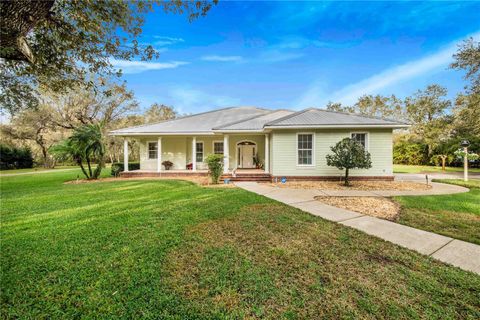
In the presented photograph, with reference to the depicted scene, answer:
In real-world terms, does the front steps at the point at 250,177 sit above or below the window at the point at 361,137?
below

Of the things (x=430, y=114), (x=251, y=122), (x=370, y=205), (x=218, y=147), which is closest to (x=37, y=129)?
(x=218, y=147)

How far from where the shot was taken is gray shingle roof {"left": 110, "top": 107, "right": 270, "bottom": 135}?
42.6ft

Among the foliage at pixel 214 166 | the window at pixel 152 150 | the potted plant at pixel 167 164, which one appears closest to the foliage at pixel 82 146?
the window at pixel 152 150

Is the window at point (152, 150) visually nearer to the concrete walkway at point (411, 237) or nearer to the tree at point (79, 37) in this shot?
the tree at point (79, 37)

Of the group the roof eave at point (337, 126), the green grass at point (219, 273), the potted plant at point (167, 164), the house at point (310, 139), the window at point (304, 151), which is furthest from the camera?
the potted plant at point (167, 164)

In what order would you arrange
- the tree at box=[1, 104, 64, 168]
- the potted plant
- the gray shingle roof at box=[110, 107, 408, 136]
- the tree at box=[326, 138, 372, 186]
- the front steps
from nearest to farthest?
the tree at box=[326, 138, 372, 186] → the gray shingle roof at box=[110, 107, 408, 136] → the front steps → the potted plant → the tree at box=[1, 104, 64, 168]

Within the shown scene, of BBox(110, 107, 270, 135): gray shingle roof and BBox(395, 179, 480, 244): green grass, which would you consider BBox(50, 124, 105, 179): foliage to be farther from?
BBox(395, 179, 480, 244): green grass

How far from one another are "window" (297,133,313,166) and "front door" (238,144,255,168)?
4435mm

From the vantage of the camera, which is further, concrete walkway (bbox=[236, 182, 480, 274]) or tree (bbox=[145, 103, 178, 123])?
tree (bbox=[145, 103, 178, 123])

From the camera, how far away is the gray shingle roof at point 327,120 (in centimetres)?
998

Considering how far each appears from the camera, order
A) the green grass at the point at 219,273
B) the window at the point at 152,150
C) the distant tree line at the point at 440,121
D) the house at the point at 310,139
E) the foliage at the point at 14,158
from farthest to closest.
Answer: the foliage at the point at 14,158 < the window at the point at 152,150 < the distant tree line at the point at 440,121 < the house at the point at 310,139 < the green grass at the point at 219,273

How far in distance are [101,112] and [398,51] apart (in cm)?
2914

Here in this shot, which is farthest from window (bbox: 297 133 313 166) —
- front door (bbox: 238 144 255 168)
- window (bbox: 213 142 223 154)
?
window (bbox: 213 142 223 154)

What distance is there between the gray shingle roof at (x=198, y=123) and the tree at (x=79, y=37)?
26.1ft
